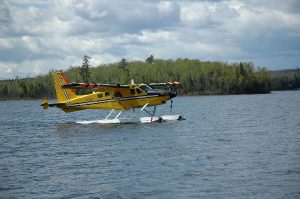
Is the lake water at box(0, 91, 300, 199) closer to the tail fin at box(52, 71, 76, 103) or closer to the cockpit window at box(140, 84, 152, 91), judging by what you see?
the cockpit window at box(140, 84, 152, 91)

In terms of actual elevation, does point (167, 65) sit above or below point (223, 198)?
above

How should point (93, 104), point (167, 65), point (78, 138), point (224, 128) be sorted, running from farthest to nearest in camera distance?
point (167, 65) < point (93, 104) < point (224, 128) < point (78, 138)

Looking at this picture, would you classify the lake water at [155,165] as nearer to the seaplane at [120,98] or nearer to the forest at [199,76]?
→ the seaplane at [120,98]

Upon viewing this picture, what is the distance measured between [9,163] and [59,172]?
3745 mm

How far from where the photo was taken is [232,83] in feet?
487

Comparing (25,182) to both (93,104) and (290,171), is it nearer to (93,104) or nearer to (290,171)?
(290,171)

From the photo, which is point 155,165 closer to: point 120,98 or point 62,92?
point 120,98

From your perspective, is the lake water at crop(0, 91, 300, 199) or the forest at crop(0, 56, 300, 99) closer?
the lake water at crop(0, 91, 300, 199)

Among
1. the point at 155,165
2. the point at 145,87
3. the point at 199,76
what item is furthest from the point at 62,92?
the point at 199,76

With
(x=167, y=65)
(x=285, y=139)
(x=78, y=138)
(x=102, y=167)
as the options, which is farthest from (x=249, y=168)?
(x=167, y=65)

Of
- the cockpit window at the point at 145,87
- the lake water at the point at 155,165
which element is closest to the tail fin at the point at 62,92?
the cockpit window at the point at 145,87

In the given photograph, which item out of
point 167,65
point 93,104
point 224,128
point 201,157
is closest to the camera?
point 201,157

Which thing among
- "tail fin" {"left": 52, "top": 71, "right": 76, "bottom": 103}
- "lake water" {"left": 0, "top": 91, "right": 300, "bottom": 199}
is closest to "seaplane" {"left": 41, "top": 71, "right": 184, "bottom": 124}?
"tail fin" {"left": 52, "top": 71, "right": 76, "bottom": 103}

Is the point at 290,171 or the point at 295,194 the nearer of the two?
the point at 295,194
